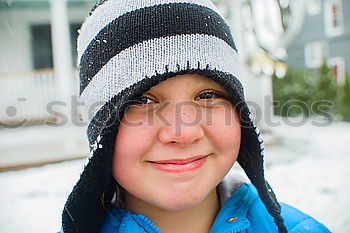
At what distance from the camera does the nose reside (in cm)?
112

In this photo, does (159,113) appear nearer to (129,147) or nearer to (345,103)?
(129,147)

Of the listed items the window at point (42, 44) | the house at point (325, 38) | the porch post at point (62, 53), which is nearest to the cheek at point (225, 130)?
the porch post at point (62, 53)

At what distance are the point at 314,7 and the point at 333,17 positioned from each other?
1511 mm

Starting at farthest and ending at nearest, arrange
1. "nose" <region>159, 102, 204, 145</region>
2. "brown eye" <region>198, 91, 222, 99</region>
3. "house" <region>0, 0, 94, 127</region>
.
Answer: "house" <region>0, 0, 94, 127</region>
"brown eye" <region>198, 91, 222, 99</region>
"nose" <region>159, 102, 204, 145</region>

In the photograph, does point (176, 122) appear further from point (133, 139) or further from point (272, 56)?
point (272, 56)

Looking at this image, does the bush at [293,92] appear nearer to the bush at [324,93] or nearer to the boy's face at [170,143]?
the bush at [324,93]

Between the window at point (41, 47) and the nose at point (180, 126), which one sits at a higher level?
the window at point (41, 47)

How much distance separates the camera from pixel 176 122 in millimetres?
1121

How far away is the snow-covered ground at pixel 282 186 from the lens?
142 inches

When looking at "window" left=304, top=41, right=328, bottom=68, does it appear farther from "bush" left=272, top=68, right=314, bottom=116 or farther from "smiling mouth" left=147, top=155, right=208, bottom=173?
"smiling mouth" left=147, top=155, right=208, bottom=173

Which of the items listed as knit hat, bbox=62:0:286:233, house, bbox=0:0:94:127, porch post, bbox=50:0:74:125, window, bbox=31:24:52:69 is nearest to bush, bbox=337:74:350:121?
house, bbox=0:0:94:127

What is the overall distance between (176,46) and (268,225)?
72 centimetres

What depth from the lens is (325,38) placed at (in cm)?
1792

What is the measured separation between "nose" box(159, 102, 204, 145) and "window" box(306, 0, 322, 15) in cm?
1891
